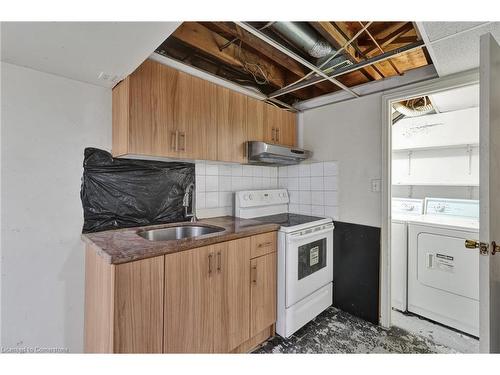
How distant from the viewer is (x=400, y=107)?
2.38 metres

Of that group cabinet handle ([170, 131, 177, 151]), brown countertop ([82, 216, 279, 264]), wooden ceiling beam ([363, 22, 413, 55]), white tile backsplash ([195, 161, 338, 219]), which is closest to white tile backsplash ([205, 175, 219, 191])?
white tile backsplash ([195, 161, 338, 219])

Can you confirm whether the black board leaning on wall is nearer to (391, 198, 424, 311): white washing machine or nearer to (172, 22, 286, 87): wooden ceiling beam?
(391, 198, 424, 311): white washing machine

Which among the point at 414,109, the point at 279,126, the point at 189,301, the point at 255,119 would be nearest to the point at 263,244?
the point at 189,301

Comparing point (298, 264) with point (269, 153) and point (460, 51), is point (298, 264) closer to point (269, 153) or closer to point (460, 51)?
point (269, 153)

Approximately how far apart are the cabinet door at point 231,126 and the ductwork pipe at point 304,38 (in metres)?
0.65

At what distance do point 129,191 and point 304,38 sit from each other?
1.59m

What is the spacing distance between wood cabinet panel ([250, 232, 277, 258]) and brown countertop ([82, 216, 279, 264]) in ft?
0.14

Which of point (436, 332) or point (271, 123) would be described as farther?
point (271, 123)

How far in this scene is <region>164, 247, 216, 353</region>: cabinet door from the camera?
4.04 ft

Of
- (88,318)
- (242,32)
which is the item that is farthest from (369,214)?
(88,318)

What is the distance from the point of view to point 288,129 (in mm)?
2453

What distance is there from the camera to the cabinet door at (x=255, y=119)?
6.71 ft

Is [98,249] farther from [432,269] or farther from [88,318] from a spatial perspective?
[432,269]

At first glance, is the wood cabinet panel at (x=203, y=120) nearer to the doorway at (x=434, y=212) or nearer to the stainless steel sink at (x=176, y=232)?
the stainless steel sink at (x=176, y=232)
